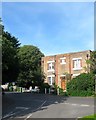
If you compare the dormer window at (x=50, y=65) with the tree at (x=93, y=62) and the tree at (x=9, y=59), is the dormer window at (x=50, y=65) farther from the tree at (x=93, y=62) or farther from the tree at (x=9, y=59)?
the tree at (x=9, y=59)

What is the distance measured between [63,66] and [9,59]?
78.3 feet

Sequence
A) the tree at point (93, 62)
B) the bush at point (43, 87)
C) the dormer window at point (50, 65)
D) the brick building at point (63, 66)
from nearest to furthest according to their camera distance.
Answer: the tree at point (93, 62), the brick building at point (63, 66), the bush at point (43, 87), the dormer window at point (50, 65)

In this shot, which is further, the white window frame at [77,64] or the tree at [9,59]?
the white window frame at [77,64]

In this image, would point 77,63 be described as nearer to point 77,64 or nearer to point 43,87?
point 77,64

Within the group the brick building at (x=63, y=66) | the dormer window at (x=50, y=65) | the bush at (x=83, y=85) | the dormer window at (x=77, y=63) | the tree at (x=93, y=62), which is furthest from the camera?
the dormer window at (x=50, y=65)

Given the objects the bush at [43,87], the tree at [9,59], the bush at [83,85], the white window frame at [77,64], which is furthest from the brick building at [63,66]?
the tree at [9,59]

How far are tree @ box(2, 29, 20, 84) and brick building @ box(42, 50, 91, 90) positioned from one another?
50.4ft

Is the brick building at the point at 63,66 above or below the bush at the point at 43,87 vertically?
above

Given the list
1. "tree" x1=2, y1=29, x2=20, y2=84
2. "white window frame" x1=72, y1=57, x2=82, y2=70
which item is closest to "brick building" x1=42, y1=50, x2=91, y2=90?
"white window frame" x1=72, y1=57, x2=82, y2=70

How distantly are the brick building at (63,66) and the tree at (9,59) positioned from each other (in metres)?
15.4

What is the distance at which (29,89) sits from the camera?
57188 millimetres

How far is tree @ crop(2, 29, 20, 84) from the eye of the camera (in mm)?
30784

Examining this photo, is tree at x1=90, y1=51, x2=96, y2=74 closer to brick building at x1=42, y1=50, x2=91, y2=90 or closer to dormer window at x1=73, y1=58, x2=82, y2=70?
brick building at x1=42, y1=50, x2=91, y2=90

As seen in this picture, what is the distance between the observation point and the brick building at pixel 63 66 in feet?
174
